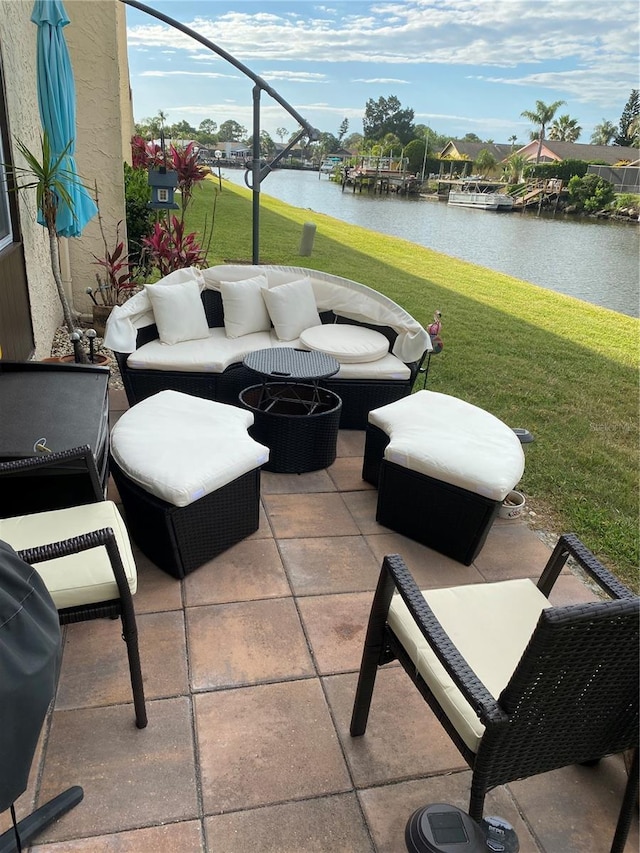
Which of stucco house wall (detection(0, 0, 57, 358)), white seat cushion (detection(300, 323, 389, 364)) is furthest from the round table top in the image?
stucco house wall (detection(0, 0, 57, 358))

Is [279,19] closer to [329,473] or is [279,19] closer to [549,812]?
[329,473]

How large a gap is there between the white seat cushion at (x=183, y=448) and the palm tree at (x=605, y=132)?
83300 mm

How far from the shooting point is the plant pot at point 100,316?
514 centimetres

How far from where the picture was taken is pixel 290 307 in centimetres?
396

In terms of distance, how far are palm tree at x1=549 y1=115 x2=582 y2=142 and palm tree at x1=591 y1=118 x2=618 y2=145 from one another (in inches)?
108

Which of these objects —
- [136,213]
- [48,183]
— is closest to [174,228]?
[136,213]

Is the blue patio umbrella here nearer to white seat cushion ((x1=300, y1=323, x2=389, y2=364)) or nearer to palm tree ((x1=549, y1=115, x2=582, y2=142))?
white seat cushion ((x1=300, y1=323, x2=389, y2=364))

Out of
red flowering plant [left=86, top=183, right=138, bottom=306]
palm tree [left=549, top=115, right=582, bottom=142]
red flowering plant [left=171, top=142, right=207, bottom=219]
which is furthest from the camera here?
palm tree [left=549, top=115, right=582, bottom=142]

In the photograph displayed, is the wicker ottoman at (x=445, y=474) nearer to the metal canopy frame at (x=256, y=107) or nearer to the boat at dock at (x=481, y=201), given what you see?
the metal canopy frame at (x=256, y=107)

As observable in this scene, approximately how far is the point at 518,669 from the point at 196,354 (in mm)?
2908

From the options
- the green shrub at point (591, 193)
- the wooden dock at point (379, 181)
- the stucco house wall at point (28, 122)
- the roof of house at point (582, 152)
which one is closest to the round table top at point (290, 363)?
the stucco house wall at point (28, 122)

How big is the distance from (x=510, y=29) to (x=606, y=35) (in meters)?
2.04

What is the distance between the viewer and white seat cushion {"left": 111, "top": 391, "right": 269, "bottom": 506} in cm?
220

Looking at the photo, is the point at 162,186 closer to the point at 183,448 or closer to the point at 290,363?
the point at 290,363
